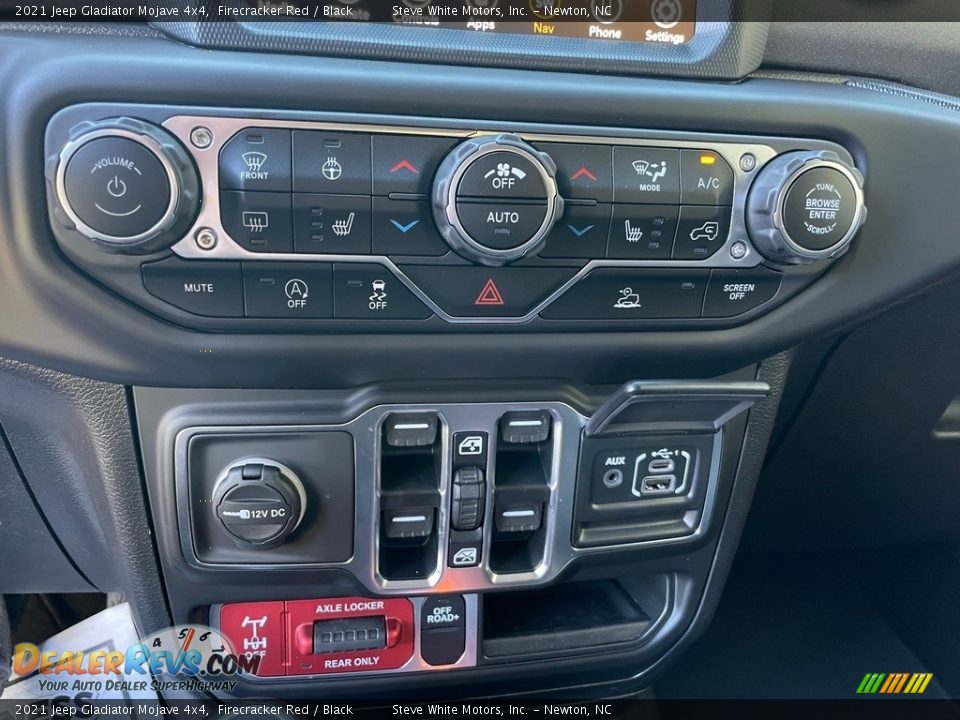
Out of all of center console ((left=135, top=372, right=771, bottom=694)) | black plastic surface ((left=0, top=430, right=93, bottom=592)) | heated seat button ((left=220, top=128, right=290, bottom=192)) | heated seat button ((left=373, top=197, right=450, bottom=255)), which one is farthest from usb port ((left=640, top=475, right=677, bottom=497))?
black plastic surface ((left=0, top=430, right=93, bottom=592))

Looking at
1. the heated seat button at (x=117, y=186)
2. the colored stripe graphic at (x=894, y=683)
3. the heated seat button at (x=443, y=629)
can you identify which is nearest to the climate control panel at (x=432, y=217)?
the heated seat button at (x=117, y=186)

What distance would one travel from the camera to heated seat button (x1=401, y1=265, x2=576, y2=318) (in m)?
0.59

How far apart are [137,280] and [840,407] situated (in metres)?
0.77

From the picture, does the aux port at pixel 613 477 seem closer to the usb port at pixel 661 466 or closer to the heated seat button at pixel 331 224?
the usb port at pixel 661 466

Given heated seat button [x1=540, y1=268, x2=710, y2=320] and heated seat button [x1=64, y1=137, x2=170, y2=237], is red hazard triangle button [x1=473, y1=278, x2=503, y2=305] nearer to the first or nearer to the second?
heated seat button [x1=540, y1=268, x2=710, y2=320]

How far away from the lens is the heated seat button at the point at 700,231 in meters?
0.61

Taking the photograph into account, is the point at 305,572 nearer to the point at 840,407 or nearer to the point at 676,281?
the point at 676,281

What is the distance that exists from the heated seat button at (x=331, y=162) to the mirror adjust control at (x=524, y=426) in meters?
0.25

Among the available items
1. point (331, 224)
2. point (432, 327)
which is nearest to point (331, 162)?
point (331, 224)

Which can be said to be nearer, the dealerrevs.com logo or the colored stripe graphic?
the dealerrevs.com logo

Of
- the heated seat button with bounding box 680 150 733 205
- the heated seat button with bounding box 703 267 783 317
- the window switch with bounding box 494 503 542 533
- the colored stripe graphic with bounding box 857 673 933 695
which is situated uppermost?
the heated seat button with bounding box 680 150 733 205

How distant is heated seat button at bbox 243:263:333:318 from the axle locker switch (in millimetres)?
148

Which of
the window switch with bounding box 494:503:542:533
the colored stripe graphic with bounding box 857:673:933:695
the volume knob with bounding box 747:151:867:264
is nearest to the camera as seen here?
the volume knob with bounding box 747:151:867:264

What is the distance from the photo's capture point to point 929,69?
2.37ft
